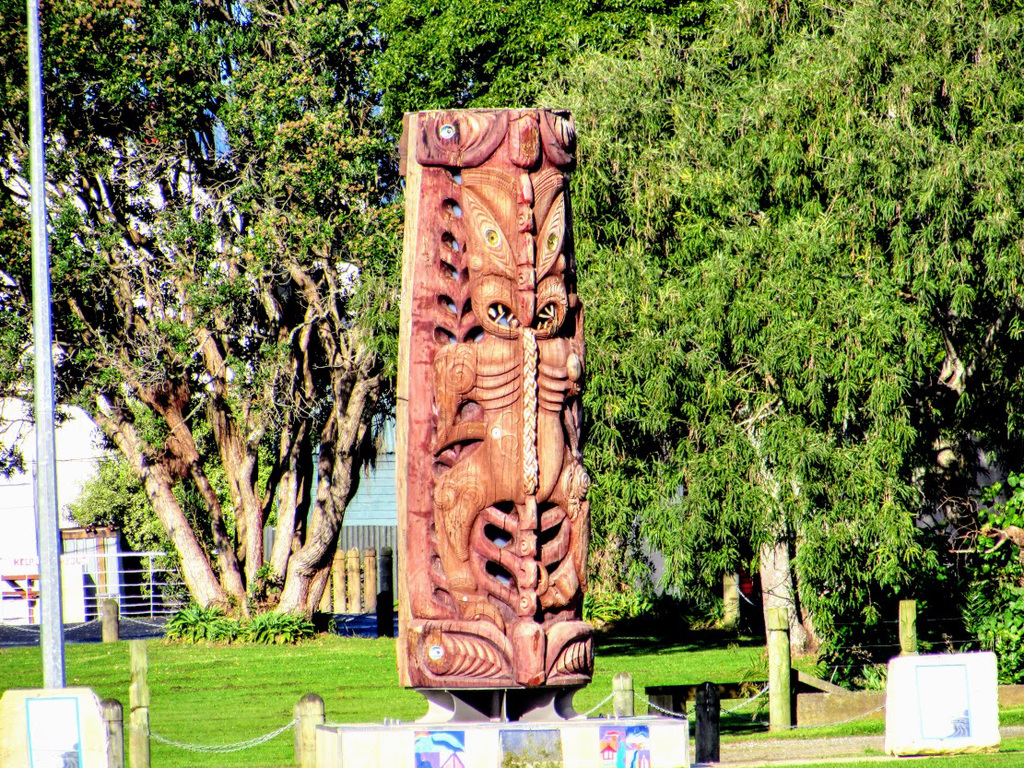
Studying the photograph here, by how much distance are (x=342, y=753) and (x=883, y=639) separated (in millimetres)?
10250

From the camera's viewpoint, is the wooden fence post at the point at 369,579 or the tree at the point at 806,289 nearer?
the tree at the point at 806,289

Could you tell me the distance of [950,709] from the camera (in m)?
11.6

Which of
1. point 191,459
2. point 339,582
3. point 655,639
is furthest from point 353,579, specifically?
point 655,639

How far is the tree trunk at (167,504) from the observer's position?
25.5 metres

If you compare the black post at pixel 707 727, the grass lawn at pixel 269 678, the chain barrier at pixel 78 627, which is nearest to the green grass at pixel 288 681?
the grass lawn at pixel 269 678

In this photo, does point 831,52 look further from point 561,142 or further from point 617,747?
point 617,747

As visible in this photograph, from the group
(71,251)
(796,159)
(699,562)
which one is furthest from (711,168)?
(71,251)

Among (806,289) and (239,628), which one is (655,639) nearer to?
(239,628)

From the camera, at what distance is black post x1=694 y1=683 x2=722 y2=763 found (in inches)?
488

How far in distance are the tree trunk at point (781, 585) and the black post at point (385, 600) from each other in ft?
30.4

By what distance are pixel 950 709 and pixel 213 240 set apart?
52.8 feet

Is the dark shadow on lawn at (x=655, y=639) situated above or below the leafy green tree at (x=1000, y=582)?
below

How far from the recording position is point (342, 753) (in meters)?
9.32

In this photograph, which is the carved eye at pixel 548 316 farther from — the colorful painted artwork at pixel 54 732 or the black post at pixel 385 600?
the black post at pixel 385 600
